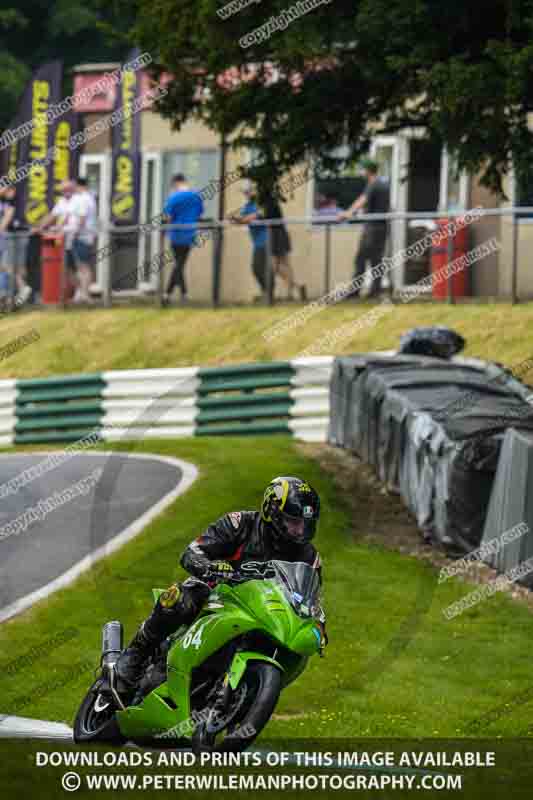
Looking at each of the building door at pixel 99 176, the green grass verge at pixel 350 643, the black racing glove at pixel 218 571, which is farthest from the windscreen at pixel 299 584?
the building door at pixel 99 176

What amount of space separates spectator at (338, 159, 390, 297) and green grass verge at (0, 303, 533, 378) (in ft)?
2.10

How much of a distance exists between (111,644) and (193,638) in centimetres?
94

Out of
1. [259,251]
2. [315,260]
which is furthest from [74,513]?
[259,251]

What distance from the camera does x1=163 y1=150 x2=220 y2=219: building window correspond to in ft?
109

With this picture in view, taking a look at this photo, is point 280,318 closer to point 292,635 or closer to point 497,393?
point 497,393

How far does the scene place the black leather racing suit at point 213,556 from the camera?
395 inches

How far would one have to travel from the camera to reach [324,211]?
93.8 ft

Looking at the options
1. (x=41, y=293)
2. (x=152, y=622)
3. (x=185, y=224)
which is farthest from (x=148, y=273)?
(x=152, y=622)

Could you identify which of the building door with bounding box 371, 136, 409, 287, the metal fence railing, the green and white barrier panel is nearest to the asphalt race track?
the green and white barrier panel

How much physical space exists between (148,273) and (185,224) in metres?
0.89

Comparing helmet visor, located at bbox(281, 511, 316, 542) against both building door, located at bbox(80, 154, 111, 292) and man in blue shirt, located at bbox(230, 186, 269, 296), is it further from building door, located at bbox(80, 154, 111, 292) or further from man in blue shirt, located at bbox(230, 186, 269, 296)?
building door, located at bbox(80, 154, 111, 292)

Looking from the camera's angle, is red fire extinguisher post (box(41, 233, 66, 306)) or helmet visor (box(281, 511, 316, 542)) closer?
helmet visor (box(281, 511, 316, 542))

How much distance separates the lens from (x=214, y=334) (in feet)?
88.1

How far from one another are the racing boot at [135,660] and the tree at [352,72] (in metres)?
7.64
